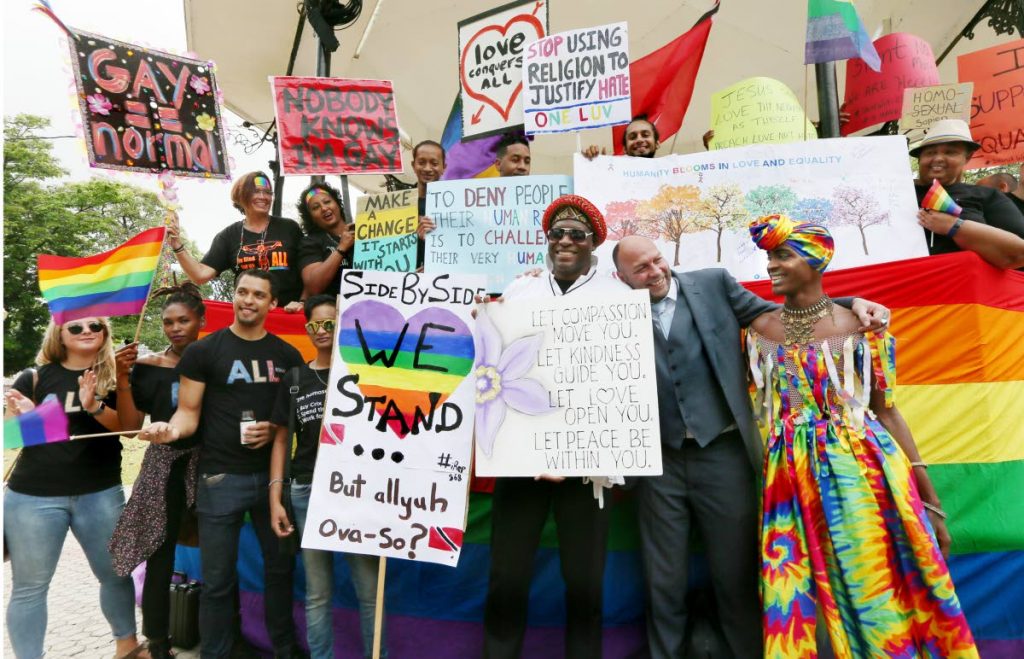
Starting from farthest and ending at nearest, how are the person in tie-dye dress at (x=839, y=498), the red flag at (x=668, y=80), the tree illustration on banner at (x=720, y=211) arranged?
the red flag at (x=668, y=80) < the tree illustration on banner at (x=720, y=211) < the person in tie-dye dress at (x=839, y=498)

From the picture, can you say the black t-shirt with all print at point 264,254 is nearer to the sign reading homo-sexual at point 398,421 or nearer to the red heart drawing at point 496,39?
the sign reading homo-sexual at point 398,421

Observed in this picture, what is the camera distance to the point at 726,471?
2438 millimetres

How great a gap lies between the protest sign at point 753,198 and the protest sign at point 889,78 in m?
1.88

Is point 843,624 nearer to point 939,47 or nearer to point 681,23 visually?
point 681,23

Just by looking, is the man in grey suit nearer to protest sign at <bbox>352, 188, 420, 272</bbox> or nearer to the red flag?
protest sign at <bbox>352, 188, 420, 272</bbox>

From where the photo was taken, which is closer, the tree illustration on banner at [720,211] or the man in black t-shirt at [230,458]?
the man in black t-shirt at [230,458]

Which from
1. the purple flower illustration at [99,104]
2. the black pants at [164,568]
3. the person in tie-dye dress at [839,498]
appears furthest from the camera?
the purple flower illustration at [99,104]

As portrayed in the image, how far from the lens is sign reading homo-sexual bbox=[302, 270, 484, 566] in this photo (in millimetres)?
2662

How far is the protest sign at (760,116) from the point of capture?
13.6ft

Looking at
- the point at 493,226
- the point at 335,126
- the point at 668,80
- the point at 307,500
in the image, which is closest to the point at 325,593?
the point at 307,500

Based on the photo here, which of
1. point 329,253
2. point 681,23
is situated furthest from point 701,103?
point 329,253

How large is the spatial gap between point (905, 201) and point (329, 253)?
12.5ft

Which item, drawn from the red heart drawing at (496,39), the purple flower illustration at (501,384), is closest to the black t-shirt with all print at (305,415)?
the purple flower illustration at (501,384)

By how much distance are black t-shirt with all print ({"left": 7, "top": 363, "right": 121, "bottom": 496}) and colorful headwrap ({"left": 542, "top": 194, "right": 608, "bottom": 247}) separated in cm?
278
